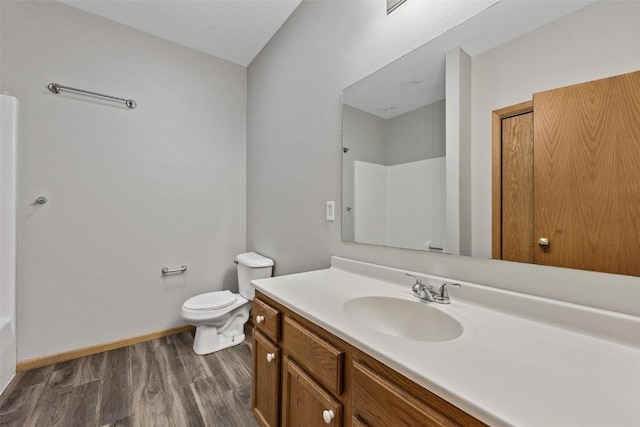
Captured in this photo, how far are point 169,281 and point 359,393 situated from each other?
2191mm

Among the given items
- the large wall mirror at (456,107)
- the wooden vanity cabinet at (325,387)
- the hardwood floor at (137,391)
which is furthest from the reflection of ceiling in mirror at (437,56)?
the hardwood floor at (137,391)

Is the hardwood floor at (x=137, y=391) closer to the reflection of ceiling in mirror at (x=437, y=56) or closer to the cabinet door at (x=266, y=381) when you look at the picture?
the cabinet door at (x=266, y=381)

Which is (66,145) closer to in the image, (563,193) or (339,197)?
(339,197)

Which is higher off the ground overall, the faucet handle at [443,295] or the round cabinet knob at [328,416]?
the faucet handle at [443,295]

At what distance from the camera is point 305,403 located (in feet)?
2.97

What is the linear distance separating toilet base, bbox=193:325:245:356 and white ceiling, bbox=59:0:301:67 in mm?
2397

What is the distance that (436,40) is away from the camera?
3.53 ft

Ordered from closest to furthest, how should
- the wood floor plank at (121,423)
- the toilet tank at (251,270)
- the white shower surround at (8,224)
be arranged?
the wood floor plank at (121,423)
the white shower surround at (8,224)
the toilet tank at (251,270)

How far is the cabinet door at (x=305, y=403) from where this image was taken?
775 mm

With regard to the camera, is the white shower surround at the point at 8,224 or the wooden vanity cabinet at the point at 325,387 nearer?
the wooden vanity cabinet at the point at 325,387

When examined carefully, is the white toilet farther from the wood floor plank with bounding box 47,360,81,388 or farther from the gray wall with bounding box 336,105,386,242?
the gray wall with bounding box 336,105,386,242

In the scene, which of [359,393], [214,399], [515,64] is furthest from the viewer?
[214,399]

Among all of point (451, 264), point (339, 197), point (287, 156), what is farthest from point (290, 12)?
point (451, 264)

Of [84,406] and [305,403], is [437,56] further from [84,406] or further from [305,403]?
[84,406]
